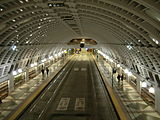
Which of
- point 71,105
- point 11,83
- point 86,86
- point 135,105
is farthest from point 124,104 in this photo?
point 11,83

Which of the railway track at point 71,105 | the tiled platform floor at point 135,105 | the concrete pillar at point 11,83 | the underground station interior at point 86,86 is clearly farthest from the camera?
the concrete pillar at point 11,83

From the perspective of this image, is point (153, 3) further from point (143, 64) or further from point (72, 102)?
point (72, 102)

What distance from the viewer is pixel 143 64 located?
52.2 ft

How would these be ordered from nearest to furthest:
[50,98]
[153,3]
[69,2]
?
1. [153,3]
2. [69,2]
3. [50,98]

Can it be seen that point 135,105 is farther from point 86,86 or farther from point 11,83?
point 11,83

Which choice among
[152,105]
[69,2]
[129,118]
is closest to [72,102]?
[129,118]

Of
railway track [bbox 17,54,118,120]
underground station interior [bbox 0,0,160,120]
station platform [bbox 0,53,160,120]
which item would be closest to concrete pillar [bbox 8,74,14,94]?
underground station interior [bbox 0,0,160,120]

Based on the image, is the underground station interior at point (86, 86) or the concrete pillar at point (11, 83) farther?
the concrete pillar at point (11, 83)

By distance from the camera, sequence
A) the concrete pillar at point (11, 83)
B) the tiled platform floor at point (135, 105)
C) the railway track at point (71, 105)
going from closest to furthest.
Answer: the tiled platform floor at point (135, 105) < the railway track at point (71, 105) < the concrete pillar at point (11, 83)

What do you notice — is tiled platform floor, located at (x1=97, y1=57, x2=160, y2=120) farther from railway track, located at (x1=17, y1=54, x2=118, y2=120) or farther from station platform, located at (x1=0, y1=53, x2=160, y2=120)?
railway track, located at (x1=17, y1=54, x2=118, y2=120)

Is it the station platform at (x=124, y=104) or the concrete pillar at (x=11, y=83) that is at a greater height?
the concrete pillar at (x=11, y=83)

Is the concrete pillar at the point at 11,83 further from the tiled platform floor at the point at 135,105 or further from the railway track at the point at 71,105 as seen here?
the tiled platform floor at the point at 135,105

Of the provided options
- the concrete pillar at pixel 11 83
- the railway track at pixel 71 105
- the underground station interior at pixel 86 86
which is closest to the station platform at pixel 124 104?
the underground station interior at pixel 86 86

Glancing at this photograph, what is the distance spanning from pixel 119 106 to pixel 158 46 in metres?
6.90
